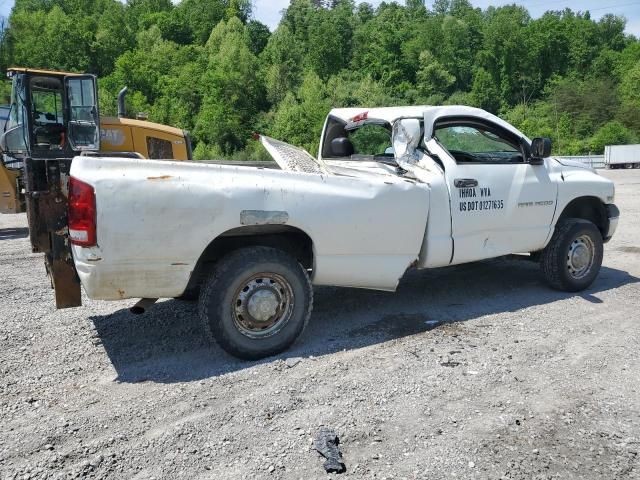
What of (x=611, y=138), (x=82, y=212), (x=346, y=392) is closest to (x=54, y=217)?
(x=82, y=212)

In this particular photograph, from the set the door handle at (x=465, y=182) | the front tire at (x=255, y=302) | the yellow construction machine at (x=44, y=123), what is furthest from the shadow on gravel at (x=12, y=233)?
the door handle at (x=465, y=182)

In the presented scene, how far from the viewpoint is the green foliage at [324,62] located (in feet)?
245

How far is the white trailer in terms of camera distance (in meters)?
43.7

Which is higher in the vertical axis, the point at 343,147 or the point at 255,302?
the point at 343,147

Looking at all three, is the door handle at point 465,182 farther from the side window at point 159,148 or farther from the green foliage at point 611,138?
the green foliage at point 611,138

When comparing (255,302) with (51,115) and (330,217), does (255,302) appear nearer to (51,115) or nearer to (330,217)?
(330,217)

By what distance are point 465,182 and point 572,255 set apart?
5.96ft

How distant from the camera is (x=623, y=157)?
4412 cm

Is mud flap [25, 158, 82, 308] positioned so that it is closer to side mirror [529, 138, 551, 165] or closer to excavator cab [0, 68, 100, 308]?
side mirror [529, 138, 551, 165]

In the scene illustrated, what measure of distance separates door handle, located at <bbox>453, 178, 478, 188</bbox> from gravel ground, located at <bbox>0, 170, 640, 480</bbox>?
127 centimetres

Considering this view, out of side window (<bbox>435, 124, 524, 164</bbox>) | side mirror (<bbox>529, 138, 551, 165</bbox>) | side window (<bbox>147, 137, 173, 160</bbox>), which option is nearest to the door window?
side window (<bbox>147, 137, 173, 160</bbox>)

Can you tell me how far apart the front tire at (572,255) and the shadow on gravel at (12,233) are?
1000 centimetres

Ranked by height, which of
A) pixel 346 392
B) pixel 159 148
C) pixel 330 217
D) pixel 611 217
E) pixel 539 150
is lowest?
pixel 346 392

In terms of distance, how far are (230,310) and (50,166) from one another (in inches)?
69.0
